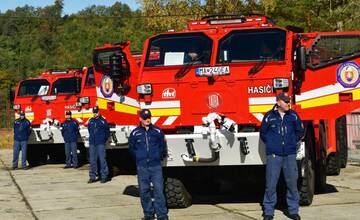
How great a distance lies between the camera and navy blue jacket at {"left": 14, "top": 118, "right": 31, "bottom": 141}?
18.1 m

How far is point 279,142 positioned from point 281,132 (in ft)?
0.44

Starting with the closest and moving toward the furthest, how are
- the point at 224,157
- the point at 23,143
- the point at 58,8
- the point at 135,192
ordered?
the point at 224,157, the point at 135,192, the point at 23,143, the point at 58,8

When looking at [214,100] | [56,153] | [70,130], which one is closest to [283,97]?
[214,100]

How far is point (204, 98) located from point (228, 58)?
72 centimetres

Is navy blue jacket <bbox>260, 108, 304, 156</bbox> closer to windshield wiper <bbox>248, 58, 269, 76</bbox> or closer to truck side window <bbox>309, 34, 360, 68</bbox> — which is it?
windshield wiper <bbox>248, 58, 269, 76</bbox>

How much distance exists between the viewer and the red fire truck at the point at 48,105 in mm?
18609

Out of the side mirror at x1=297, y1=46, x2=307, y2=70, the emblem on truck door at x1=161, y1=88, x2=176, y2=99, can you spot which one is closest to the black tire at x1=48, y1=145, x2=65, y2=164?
the emblem on truck door at x1=161, y1=88, x2=176, y2=99

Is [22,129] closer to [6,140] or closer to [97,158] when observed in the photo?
[97,158]

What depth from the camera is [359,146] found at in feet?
59.9

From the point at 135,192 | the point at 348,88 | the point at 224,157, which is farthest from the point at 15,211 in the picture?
the point at 348,88

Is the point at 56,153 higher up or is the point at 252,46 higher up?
the point at 252,46

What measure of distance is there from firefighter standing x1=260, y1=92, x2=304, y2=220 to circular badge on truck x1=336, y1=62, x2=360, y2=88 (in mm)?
1291

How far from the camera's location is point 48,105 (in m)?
19.5

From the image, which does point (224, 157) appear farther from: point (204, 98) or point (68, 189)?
point (68, 189)
